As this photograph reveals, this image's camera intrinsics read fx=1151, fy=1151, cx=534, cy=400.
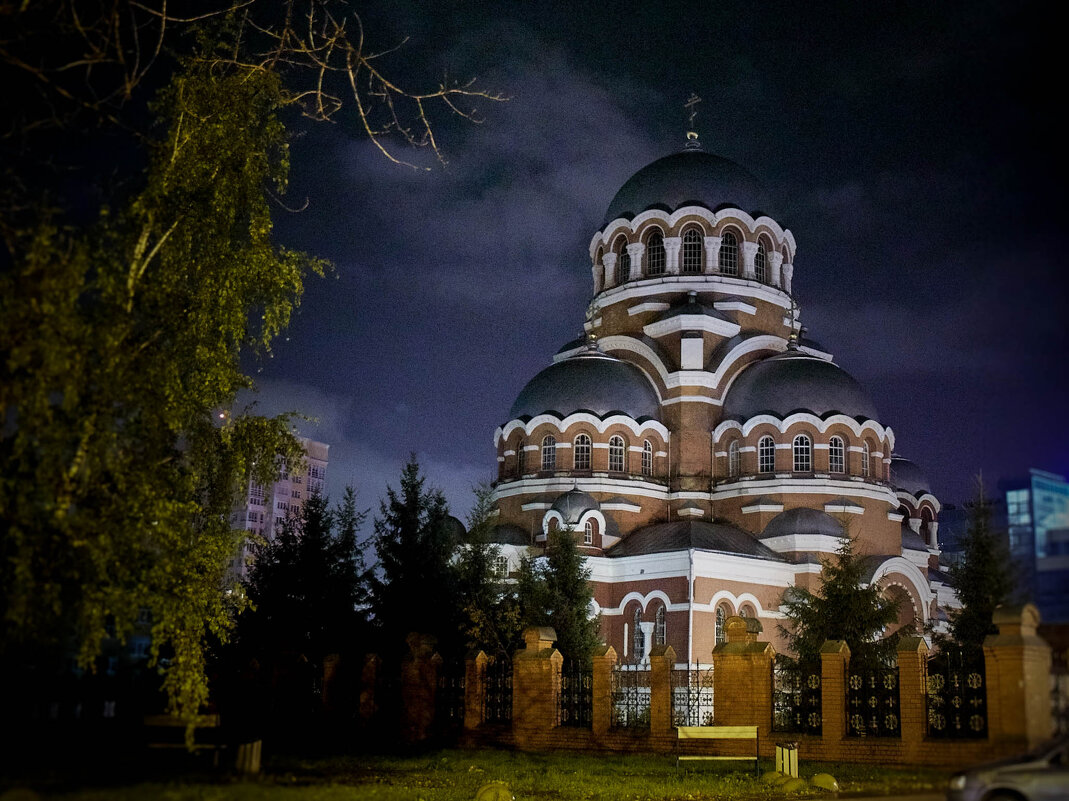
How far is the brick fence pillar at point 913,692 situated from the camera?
1466cm

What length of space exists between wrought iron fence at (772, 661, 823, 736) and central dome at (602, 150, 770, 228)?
25.1 meters

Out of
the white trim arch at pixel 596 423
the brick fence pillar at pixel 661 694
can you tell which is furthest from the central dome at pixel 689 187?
the brick fence pillar at pixel 661 694

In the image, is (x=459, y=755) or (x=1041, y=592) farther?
(x=459, y=755)

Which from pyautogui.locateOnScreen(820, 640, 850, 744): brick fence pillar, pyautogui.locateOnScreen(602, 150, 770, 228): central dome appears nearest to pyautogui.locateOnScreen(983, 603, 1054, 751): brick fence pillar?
pyautogui.locateOnScreen(820, 640, 850, 744): brick fence pillar

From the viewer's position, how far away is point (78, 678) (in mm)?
11414

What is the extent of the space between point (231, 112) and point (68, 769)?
7405 mm

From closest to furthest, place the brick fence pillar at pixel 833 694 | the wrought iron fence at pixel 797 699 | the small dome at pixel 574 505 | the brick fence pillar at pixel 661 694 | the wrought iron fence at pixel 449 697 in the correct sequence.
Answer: the brick fence pillar at pixel 833 694
the wrought iron fence at pixel 797 699
the brick fence pillar at pixel 661 694
the wrought iron fence at pixel 449 697
the small dome at pixel 574 505

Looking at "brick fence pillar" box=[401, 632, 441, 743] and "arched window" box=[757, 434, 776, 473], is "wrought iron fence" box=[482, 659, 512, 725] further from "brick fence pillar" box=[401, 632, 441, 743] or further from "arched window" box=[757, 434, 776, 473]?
"arched window" box=[757, 434, 776, 473]

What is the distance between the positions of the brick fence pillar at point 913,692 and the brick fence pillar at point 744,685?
2.19 m

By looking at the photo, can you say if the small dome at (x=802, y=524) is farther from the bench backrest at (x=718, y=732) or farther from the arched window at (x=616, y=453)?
the bench backrest at (x=718, y=732)

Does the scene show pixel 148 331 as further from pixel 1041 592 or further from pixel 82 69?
pixel 1041 592

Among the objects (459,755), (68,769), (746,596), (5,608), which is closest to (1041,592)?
(68,769)

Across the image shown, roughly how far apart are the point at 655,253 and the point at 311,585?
18.9 m

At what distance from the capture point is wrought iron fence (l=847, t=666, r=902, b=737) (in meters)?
15.2
